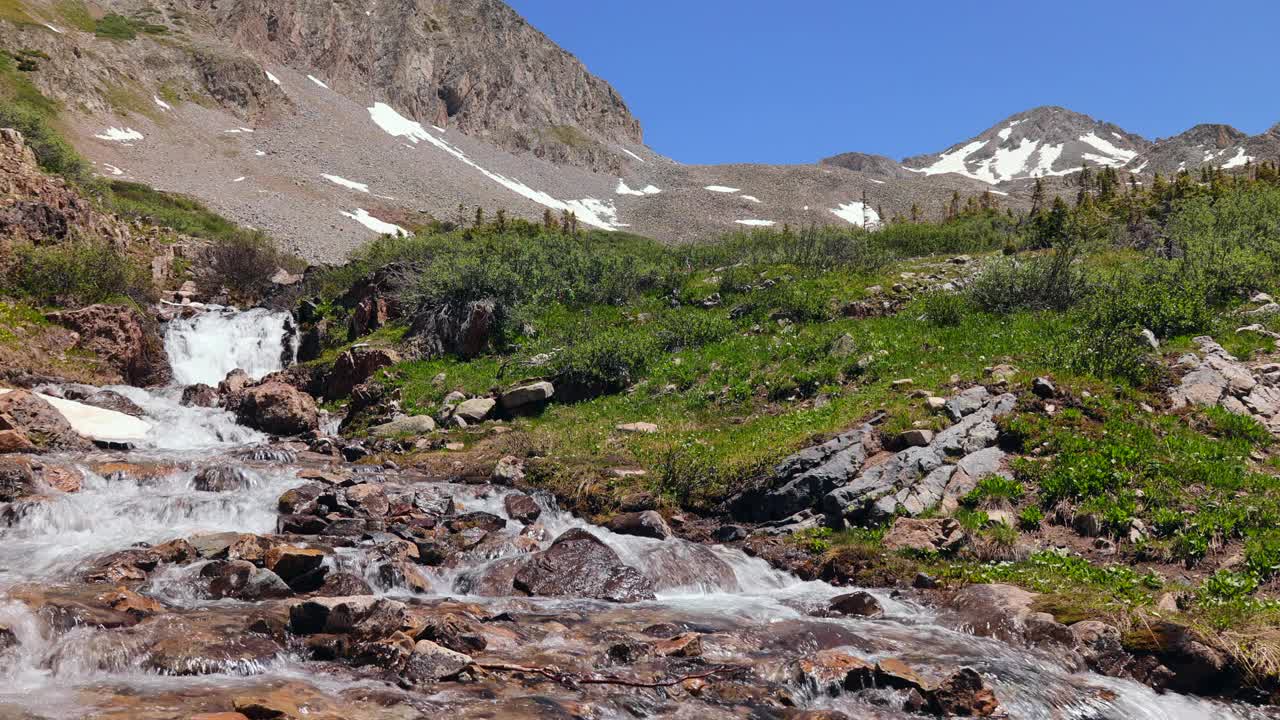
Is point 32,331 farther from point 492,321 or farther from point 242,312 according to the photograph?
point 492,321

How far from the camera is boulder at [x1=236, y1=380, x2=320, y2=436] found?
1838 centimetres

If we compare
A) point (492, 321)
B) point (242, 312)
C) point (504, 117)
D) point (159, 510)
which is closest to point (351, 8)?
point (504, 117)

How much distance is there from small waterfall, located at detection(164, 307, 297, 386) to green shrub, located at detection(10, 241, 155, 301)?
242 centimetres

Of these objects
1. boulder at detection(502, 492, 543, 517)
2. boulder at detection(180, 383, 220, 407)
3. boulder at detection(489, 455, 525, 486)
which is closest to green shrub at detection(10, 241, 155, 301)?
boulder at detection(180, 383, 220, 407)

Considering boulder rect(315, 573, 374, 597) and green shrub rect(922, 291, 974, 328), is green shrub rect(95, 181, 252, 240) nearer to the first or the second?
green shrub rect(922, 291, 974, 328)

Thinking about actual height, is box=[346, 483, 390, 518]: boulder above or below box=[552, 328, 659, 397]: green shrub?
below

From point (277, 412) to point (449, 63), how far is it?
458ft

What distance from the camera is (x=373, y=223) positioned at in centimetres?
7294

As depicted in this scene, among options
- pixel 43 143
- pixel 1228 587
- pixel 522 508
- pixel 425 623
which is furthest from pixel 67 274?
pixel 1228 587

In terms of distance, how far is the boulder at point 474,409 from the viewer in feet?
58.1

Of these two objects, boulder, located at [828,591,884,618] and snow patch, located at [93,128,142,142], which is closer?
boulder, located at [828,591,884,618]

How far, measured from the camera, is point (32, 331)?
64.7ft

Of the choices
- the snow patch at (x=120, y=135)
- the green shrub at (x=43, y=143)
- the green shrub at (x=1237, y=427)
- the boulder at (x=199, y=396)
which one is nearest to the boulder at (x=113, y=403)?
the boulder at (x=199, y=396)

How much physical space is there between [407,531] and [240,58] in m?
115
